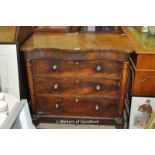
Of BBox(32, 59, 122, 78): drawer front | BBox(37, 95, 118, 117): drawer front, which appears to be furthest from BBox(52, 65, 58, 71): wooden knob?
BBox(37, 95, 118, 117): drawer front

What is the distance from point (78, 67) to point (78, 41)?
0.72 ft

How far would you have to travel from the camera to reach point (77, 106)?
5.93ft

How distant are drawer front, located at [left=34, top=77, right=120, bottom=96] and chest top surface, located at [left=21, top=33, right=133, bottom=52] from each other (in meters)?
0.24

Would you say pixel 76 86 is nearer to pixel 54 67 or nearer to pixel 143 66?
pixel 54 67

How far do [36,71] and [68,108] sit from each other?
39cm

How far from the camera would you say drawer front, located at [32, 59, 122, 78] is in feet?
5.39

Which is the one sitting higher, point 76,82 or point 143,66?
point 143,66

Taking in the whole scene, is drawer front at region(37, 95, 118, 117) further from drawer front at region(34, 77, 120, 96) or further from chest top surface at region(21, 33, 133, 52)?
chest top surface at region(21, 33, 133, 52)

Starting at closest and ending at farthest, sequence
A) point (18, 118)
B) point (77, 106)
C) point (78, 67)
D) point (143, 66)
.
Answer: point (18, 118) → point (143, 66) → point (78, 67) → point (77, 106)

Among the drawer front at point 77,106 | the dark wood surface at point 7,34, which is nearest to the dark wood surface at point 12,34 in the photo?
the dark wood surface at point 7,34

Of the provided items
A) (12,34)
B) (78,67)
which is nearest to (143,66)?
(78,67)

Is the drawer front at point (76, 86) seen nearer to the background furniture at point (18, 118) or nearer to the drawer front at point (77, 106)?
the drawer front at point (77, 106)

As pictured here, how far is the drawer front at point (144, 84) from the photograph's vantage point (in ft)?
5.23

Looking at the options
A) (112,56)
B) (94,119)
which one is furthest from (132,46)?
(94,119)
